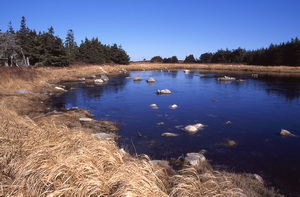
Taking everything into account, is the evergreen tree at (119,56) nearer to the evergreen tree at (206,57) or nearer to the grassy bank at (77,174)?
the evergreen tree at (206,57)

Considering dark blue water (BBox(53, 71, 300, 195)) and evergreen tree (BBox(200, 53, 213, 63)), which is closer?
dark blue water (BBox(53, 71, 300, 195))

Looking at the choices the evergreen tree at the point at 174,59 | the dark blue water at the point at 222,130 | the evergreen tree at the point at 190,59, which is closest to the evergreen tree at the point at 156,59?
the evergreen tree at the point at 174,59

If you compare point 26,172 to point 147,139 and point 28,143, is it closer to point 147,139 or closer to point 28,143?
point 28,143

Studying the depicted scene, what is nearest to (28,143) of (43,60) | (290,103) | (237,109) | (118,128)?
(118,128)

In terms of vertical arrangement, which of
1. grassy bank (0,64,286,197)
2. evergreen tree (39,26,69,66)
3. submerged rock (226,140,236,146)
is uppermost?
evergreen tree (39,26,69,66)

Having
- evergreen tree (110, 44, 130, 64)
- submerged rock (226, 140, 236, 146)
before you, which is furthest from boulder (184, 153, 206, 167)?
evergreen tree (110, 44, 130, 64)

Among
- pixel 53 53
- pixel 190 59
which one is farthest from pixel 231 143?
pixel 190 59

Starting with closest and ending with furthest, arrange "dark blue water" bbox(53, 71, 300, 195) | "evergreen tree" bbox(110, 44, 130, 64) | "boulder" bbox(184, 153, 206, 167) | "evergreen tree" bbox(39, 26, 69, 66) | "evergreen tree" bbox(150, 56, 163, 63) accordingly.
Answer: "boulder" bbox(184, 153, 206, 167)
"dark blue water" bbox(53, 71, 300, 195)
"evergreen tree" bbox(39, 26, 69, 66)
"evergreen tree" bbox(110, 44, 130, 64)
"evergreen tree" bbox(150, 56, 163, 63)

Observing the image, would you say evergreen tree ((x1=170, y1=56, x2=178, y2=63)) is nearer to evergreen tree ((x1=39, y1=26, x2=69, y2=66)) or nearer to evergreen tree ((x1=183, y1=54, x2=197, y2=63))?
evergreen tree ((x1=183, y1=54, x2=197, y2=63))

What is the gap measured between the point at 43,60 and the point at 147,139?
32609mm

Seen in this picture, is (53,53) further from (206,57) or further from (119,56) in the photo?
(206,57)

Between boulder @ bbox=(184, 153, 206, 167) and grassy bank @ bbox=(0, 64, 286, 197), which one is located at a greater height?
grassy bank @ bbox=(0, 64, 286, 197)

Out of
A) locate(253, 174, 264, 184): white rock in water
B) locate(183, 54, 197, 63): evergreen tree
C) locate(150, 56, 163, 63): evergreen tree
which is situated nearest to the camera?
locate(253, 174, 264, 184): white rock in water

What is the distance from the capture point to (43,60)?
34.2 metres
